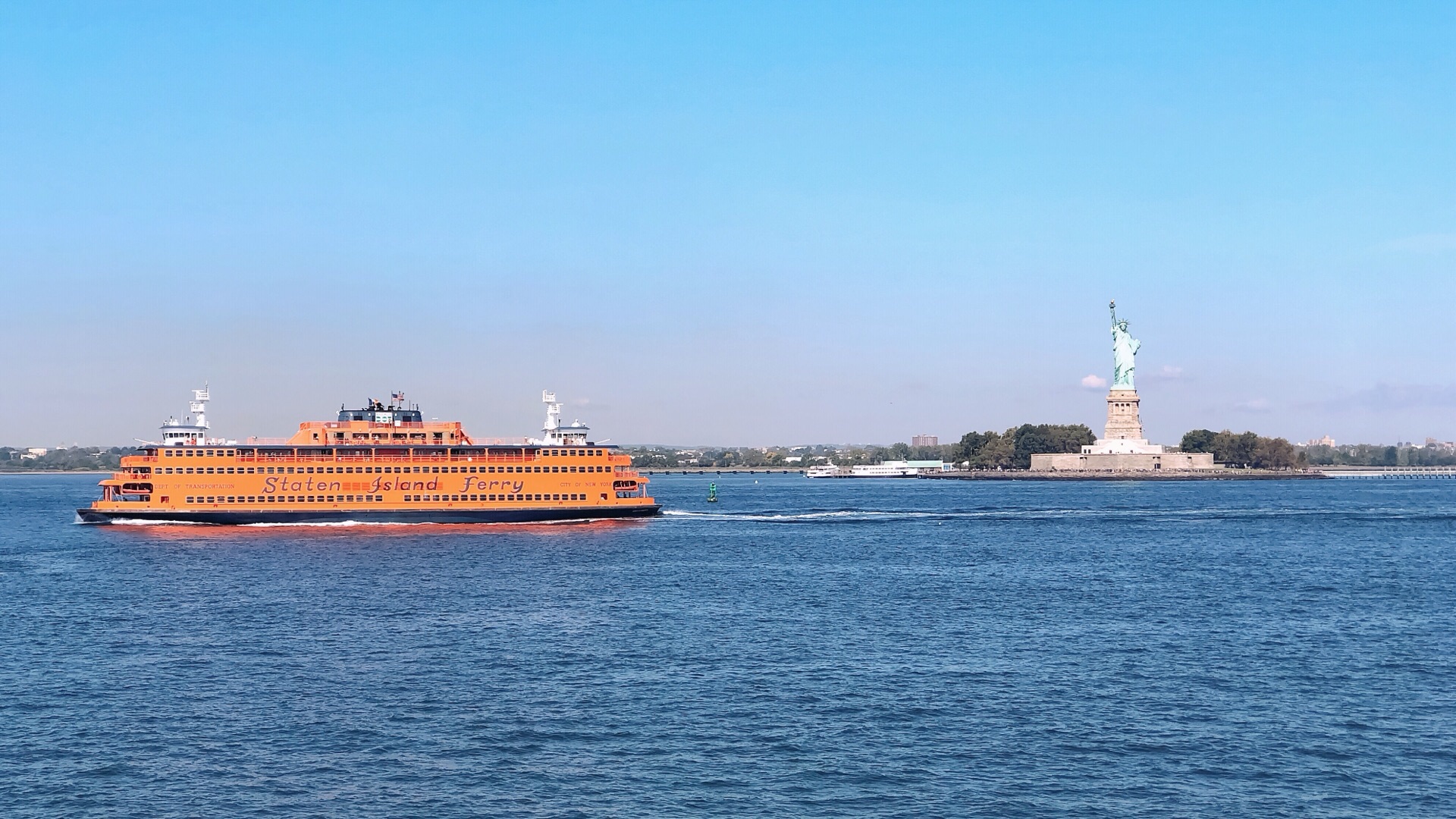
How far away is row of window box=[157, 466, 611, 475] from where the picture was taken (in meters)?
87.1

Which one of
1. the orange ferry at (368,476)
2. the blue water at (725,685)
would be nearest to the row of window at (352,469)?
the orange ferry at (368,476)

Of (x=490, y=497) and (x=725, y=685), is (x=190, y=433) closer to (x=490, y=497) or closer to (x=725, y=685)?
(x=490, y=497)

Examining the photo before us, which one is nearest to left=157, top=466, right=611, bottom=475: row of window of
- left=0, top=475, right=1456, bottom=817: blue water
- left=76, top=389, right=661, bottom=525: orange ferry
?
left=76, top=389, right=661, bottom=525: orange ferry

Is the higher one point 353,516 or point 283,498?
point 283,498

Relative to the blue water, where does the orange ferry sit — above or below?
above

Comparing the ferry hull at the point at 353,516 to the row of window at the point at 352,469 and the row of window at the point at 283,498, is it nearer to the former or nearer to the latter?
the row of window at the point at 283,498

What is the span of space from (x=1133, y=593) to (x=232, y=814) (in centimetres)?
3792

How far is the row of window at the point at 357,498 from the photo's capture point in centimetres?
8706

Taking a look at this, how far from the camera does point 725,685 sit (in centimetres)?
3481

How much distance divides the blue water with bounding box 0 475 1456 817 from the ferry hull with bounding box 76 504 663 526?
16725 mm

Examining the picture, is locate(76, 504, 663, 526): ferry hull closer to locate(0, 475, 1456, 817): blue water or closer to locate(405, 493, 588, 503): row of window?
locate(405, 493, 588, 503): row of window

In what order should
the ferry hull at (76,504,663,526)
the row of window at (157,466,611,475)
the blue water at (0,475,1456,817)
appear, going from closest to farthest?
the blue water at (0,475,1456,817) < the ferry hull at (76,504,663,526) < the row of window at (157,466,611,475)

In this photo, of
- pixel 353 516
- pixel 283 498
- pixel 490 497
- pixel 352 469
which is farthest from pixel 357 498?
pixel 490 497

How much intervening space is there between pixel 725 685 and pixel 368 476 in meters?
59.5
